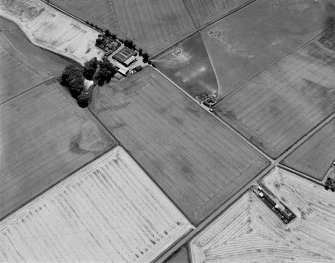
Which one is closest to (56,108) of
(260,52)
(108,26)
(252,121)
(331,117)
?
(108,26)

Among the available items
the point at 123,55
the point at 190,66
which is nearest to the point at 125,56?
the point at 123,55

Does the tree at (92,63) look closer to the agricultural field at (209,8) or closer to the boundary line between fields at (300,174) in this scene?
the agricultural field at (209,8)

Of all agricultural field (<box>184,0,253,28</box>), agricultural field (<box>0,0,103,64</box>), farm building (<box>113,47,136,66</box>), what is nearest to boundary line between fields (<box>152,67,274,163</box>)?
farm building (<box>113,47,136,66</box>)

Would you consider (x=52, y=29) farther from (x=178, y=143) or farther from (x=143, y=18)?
(x=178, y=143)

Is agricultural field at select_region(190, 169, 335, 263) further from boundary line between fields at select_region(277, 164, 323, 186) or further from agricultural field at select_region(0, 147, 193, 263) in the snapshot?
agricultural field at select_region(0, 147, 193, 263)

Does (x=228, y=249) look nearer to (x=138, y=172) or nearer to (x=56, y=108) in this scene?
(x=138, y=172)

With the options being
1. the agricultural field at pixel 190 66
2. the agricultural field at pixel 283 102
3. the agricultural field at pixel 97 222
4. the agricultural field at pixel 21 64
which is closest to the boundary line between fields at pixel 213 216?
the agricultural field at pixel 97 222
